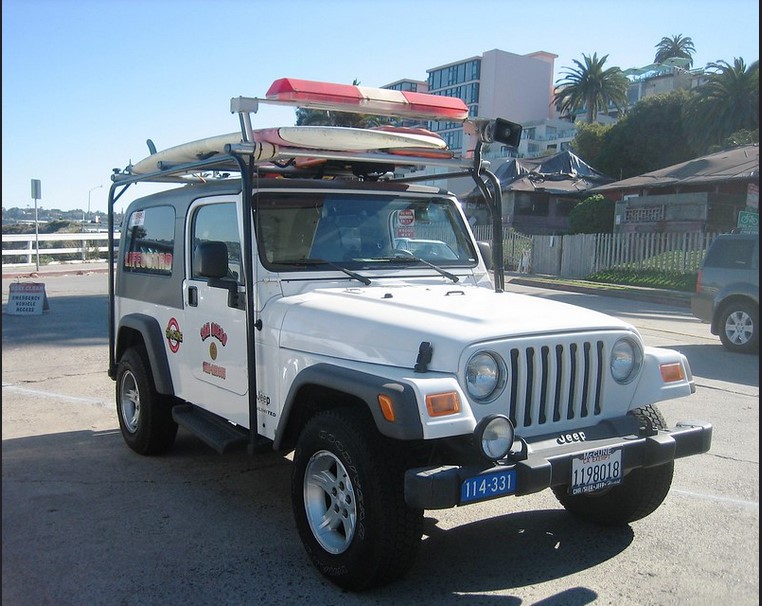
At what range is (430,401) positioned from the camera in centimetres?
329

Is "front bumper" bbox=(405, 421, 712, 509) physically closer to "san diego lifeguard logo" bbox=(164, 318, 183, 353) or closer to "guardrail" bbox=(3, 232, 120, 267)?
"san diego lifeguard logo" bbox=(164, 318, 183, 353)

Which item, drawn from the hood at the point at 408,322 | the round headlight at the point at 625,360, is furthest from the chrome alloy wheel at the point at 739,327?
the round headlight at the point at 625,360

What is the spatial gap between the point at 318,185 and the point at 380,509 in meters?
2.28

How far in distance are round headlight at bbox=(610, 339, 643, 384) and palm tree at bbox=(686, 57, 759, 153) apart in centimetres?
3793

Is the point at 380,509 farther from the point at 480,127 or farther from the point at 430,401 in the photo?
the point at 480,127

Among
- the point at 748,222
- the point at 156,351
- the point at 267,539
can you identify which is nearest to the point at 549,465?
the point at 267,539

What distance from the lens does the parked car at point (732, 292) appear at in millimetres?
10930

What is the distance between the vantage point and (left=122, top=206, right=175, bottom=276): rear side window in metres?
5.69

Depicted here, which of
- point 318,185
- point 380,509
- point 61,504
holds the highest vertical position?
point 318,185

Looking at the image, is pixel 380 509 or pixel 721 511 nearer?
pixel 380 509

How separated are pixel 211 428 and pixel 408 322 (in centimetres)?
185

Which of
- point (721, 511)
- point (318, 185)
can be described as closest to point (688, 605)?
point (721, 511)

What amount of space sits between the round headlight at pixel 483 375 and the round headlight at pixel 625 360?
777 mm

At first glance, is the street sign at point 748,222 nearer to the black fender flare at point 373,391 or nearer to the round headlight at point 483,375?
the round headlight at point 483,375
